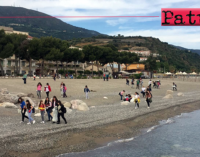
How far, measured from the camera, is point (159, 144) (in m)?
13.2

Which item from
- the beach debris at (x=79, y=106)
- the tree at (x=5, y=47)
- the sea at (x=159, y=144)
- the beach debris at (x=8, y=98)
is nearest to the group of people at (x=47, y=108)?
the sea at (x=159, y=144)

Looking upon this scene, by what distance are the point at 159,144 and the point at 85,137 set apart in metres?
3.83

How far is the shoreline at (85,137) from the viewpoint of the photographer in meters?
10.8

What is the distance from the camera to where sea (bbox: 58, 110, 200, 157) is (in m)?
11.5

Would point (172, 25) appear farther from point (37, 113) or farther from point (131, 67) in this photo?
point (131, 67)

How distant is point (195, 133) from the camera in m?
15.8

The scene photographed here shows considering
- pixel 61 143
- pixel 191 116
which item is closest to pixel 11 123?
pixel 61 143

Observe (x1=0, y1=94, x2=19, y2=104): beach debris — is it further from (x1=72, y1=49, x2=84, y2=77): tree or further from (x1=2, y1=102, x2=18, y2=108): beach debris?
(x1=72, y1=49, x2=84, y2=77): tree

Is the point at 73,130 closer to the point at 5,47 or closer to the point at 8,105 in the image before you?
the point at 8,105

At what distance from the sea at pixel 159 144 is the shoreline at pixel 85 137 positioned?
0.49m

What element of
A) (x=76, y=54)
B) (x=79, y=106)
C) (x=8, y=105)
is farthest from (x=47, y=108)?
(x=76, y=54)

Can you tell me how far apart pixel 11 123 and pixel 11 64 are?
169ft

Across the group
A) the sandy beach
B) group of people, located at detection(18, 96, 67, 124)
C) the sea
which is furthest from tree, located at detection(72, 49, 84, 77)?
group of people, located at detection(18, 96, 67, 124)

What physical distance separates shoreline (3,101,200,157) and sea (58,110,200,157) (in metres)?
0.49
